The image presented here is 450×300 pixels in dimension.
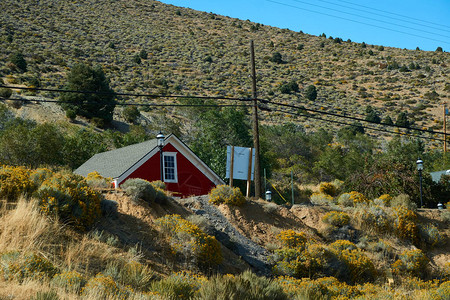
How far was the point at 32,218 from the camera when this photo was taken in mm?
12297

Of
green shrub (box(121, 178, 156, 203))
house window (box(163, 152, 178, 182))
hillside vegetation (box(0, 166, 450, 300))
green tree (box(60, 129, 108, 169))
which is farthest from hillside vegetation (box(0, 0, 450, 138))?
green shrub (box(121, 178, 156, 203))

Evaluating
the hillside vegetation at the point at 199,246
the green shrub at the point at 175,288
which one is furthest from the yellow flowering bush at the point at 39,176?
the green shrub at the point at 175,288

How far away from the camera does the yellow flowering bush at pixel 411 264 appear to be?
64.8 ft

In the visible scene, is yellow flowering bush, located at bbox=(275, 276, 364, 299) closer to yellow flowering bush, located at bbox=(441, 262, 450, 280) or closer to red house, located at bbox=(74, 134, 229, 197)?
yellow flowering bush, located at bbox=(441, 262, 450, 280)

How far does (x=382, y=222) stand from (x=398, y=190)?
7604mm

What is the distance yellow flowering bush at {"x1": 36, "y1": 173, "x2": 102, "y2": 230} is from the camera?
13.5m

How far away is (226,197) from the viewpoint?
21.3 m

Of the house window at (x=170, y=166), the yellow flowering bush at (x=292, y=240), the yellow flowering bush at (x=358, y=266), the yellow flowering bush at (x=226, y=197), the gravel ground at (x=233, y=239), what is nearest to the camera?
the gravel ground at (x=233, y=239)

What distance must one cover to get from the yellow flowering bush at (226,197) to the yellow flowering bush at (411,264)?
261 inches

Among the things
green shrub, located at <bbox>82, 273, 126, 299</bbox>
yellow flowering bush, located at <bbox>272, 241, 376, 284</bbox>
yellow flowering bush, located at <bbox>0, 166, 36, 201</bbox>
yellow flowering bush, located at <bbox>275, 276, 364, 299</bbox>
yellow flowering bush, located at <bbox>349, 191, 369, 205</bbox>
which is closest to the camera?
green shrub, located at <bbox>82, 273, 126, 299</bbox>

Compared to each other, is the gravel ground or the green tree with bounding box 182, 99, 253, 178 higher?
the green tree with bounding box 182, 99, 253, 178

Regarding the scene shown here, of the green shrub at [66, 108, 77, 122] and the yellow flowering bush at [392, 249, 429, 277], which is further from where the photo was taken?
the green shrub at [66, 108, 77, 122]

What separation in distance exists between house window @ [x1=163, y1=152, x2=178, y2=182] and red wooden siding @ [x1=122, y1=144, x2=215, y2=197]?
221mm

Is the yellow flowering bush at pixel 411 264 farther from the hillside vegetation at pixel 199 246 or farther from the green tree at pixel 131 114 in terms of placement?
the green tree at pixel 131 114
